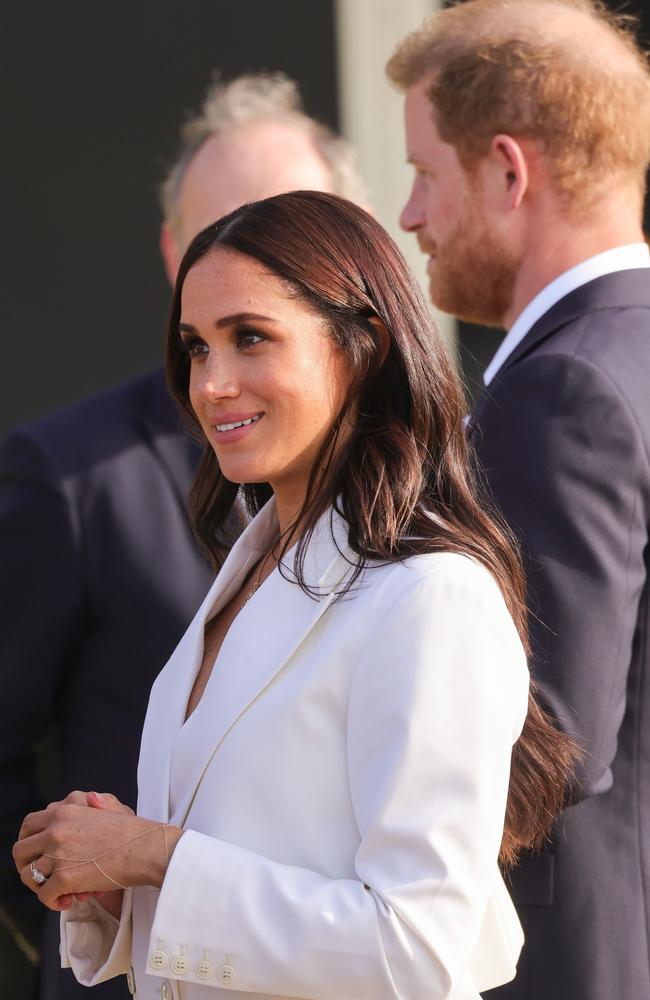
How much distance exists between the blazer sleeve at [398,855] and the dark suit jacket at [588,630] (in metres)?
0.52

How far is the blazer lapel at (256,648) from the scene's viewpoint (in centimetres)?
150

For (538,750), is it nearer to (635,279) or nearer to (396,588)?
(396,588)

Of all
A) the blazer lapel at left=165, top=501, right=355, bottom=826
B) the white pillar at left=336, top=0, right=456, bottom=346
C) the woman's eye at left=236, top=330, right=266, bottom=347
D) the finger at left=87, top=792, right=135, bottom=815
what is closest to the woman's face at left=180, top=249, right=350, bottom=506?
the woman's eye at left=236, top=330, right=266, bottom=347

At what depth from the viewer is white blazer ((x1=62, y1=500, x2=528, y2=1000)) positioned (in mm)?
1355

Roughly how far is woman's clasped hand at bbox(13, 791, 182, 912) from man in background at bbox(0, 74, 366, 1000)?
1.06 metres

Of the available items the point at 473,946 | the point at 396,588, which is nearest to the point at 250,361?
the point at 396,588

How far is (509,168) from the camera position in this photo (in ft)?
7.80

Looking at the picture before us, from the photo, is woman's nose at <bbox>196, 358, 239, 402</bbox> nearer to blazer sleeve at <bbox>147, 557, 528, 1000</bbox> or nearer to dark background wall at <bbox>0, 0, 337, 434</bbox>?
blazer sleeve at <bbox>147, 557, 528, 1000</bbox>

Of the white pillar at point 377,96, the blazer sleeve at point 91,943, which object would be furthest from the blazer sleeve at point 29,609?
the white pillar at point 377,96

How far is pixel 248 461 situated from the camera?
5.27 ft

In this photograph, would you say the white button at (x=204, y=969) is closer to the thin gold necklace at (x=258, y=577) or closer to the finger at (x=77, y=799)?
the finger at (x=77, y=799)

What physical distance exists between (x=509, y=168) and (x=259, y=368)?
98 cm

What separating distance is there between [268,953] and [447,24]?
68.2 inches

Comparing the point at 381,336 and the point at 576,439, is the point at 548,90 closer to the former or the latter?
the point at 576,439
